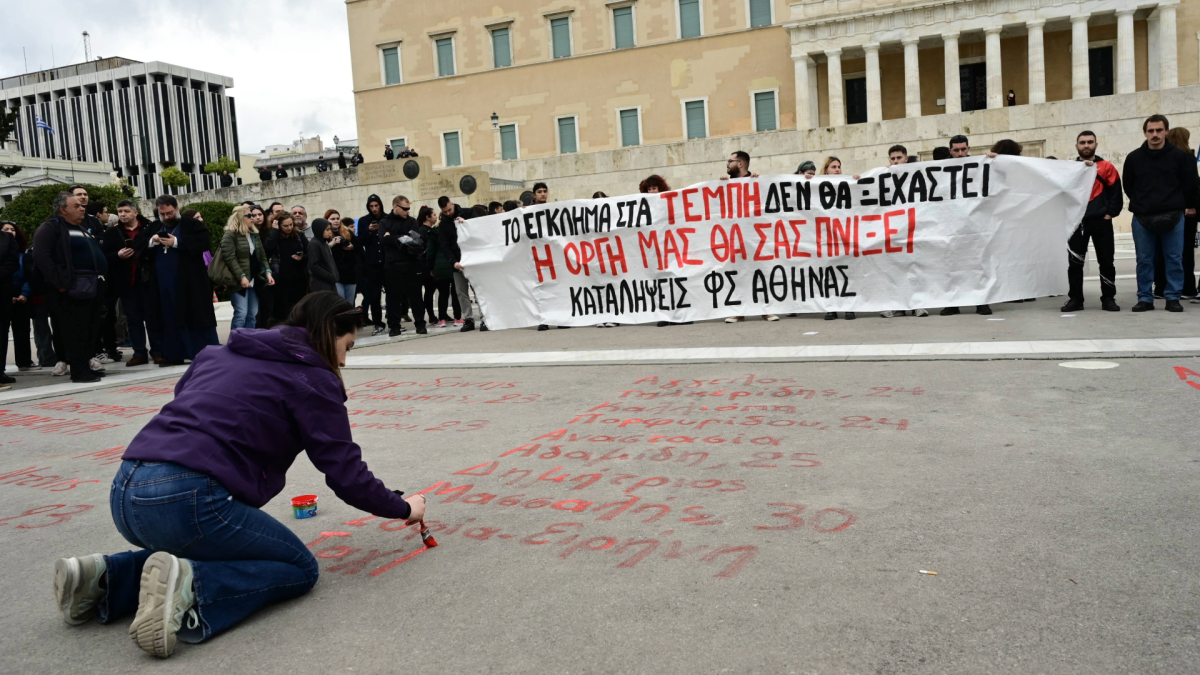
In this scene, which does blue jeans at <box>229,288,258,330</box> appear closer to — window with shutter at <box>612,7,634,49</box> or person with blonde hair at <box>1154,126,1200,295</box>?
person with blonde hair at <box>1154,126,1200,295</box>

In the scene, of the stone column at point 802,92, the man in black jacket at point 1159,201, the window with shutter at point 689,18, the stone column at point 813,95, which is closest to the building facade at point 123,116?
the window with shutter at point 689,18

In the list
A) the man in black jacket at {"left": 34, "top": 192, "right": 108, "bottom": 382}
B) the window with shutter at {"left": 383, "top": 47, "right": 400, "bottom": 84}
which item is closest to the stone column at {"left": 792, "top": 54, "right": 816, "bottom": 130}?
the window with shutter at {"left": 383, "top": 47, "right": 400, "bottom": 84}

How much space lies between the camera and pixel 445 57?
53.1 metres

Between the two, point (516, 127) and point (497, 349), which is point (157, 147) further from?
point (497, 349)

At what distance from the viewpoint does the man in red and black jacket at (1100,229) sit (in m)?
10.5

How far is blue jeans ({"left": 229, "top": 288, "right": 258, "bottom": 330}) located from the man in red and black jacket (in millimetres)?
9226

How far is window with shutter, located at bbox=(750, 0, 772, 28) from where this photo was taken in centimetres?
4625

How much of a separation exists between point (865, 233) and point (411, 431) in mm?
6684

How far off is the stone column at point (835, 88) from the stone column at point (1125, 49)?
36.7 feet

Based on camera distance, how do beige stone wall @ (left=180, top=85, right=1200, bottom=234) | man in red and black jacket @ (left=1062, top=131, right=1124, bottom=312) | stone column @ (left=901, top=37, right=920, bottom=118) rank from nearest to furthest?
1. man in red and black jacket @ (left=1062, top=131, right=1124, bottom=312)
2. beige stone wall @ (left=180, top=85, right=1200, bottom=234)
3. stone column @ (left=901, top=37, right=920, bottom=118)

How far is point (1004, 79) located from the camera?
149 ft

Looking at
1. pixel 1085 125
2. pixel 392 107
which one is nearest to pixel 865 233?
pixel 1085 125

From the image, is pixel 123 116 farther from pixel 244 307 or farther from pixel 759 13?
pixel 244 307

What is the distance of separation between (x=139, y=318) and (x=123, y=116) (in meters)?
149
